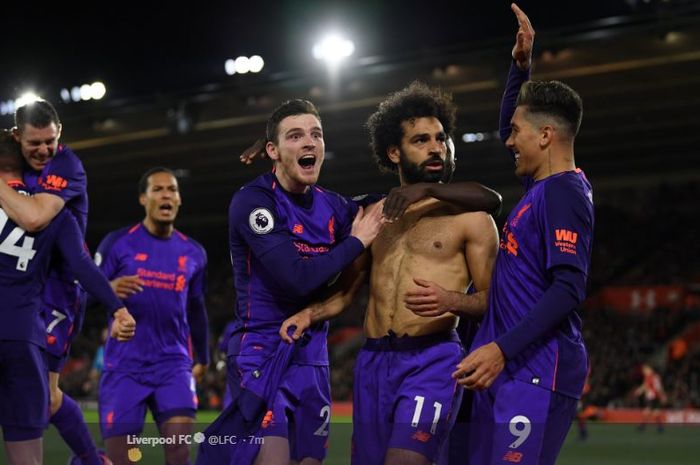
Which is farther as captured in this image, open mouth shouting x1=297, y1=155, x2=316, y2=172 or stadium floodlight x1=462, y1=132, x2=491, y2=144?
stadium floodlight x1=462, y1=132, x2=491, y2=144

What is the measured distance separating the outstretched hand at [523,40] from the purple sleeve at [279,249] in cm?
129

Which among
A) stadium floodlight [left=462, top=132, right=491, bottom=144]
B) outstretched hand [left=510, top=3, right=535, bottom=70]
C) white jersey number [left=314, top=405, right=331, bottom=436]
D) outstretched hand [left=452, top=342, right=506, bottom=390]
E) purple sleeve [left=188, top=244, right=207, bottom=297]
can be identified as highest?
stadium floodlight [left=462, top=132, right=491, bottom=144]

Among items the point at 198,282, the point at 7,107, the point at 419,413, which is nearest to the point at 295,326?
the point at 419,413

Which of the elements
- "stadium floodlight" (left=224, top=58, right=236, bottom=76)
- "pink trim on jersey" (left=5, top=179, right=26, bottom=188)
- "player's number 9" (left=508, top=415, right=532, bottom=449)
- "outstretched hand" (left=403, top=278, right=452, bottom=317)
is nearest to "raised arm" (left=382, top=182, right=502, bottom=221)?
"outstretched hand" (left=403, top=278, right=452, bottom=317)

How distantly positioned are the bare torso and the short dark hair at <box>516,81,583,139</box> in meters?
0.77

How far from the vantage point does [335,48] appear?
69.3 ft

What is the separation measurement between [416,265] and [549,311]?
1.05 meters

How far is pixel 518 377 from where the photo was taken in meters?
4.11

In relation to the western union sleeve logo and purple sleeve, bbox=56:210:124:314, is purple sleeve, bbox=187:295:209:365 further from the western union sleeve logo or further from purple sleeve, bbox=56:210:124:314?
the western union sleeve logo

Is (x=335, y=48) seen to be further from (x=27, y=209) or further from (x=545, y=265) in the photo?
(x=545, y=265)

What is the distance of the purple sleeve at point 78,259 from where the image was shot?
18.2ft

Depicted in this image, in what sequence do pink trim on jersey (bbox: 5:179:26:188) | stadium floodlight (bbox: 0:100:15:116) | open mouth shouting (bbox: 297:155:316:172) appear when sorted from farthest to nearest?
1. stadium floodlight (bbox: 0:100:15:116)
2. pink trim on jersey (bbox: 5:179:26:188)
3. open mouth shouting (bbox: 297:155:316:172)

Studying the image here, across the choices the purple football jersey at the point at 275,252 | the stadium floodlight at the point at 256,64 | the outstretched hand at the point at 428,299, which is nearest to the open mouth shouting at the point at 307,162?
the purple football jersey at the point at 275,252

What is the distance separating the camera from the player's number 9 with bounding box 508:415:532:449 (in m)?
4.04
